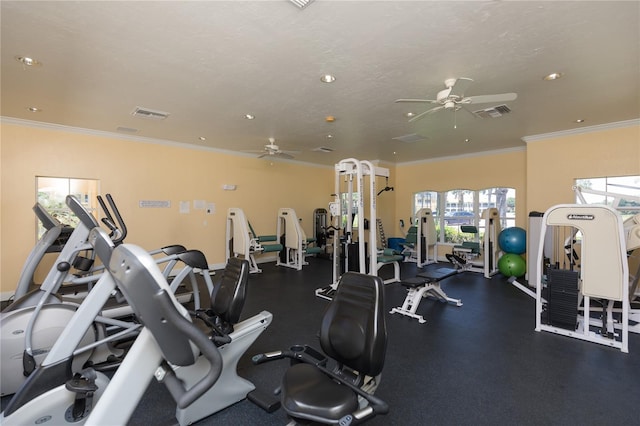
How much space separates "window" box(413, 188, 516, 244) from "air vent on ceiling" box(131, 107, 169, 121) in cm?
656

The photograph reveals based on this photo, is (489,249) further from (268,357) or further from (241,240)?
(268,357)

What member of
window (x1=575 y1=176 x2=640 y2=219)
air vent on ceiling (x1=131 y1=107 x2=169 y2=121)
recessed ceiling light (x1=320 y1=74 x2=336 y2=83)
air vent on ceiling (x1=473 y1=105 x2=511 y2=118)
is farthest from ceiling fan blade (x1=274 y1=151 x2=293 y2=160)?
window (x1=575 y1=176 x2=640 y2=219)

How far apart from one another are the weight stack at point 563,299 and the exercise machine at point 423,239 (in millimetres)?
3637

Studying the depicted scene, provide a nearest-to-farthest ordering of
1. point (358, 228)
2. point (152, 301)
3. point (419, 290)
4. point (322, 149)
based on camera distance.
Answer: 1. point (152, 301)
2. point (419, 290)
3. point (358, 228)
4. point (322, 149)

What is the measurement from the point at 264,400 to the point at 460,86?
360cm

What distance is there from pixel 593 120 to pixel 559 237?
1.89 metres

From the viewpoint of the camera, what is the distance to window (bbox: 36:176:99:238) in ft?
15.8

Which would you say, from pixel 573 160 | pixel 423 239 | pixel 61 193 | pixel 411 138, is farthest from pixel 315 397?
pixel 423 239

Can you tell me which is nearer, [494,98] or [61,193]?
[494,98]

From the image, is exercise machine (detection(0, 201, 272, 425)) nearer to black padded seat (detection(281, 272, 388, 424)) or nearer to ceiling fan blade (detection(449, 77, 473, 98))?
black padded seat (detection(281, 272, 388, 424))

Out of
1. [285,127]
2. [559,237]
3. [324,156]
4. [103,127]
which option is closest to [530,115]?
[559,237]

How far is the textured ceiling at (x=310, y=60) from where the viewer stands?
2156 millimetres

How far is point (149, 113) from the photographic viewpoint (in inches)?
166

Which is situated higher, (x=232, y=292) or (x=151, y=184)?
(x=151, y=184)
